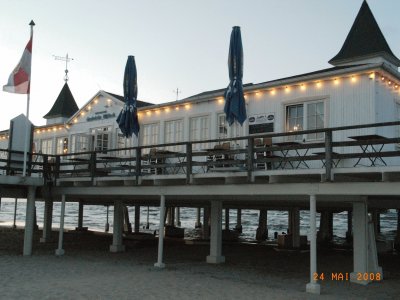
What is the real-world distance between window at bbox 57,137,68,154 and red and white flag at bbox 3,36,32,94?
6.65 meters

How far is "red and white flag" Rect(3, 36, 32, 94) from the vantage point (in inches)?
701

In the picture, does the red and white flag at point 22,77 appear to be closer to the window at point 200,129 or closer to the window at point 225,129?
the window at point 200,129

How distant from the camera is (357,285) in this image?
1348cm

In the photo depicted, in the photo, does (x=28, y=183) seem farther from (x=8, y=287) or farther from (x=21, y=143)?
(x=8, y=287)

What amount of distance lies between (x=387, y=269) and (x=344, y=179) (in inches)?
249

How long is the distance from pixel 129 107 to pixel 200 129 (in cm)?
270

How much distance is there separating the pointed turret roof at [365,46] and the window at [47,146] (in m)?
14.2

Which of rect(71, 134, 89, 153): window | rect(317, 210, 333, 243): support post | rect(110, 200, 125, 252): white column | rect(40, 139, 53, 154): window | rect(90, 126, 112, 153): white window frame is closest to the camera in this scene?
rect(110, 200, 125, 252): white column

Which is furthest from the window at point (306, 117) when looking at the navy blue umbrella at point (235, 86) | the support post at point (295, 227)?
the support post at point (295, 227)

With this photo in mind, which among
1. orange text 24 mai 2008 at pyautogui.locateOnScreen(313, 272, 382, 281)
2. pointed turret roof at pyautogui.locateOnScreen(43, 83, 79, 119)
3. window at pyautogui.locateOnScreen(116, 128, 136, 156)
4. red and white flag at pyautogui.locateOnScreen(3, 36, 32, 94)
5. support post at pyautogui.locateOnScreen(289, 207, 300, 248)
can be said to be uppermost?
pointed turret roof at pyautogui.locateOnScreen(43, 83, 79, 119)

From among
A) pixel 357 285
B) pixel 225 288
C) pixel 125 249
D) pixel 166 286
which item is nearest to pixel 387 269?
pixel 357 285

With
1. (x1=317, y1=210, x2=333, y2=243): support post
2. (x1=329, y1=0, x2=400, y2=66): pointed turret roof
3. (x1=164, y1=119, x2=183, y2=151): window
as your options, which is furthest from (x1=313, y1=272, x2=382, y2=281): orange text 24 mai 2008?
(x1=317, y1=210, x2=333, y2=243): support post

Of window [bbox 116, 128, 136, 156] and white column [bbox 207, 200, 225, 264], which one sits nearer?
white column [bbox 207, 200, 225, 264]

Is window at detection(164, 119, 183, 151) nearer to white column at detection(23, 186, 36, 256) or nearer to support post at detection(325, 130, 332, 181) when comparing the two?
white column at detection(23, 186, 36, 256)
